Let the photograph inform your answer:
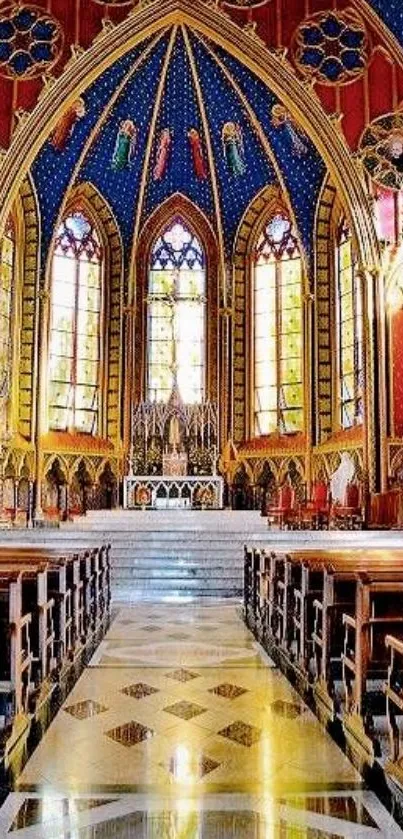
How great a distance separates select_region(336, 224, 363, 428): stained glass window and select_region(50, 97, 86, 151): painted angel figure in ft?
23.6

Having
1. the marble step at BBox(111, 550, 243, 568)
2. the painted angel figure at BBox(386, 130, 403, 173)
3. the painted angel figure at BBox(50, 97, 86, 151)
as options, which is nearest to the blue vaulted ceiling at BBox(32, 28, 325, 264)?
the painted angel figure at BBox(50, 97, 86, 151)

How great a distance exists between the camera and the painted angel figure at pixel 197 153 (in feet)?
65.6

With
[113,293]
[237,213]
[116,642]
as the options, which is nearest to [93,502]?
[113,293]

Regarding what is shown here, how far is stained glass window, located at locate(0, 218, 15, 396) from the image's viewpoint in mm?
18547

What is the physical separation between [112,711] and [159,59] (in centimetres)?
1735

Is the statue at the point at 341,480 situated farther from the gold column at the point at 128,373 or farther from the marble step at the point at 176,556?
the gold column at the point at 128,373

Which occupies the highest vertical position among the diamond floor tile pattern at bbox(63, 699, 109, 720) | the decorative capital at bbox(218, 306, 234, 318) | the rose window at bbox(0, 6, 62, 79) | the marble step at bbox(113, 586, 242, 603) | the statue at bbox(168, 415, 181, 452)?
the rose window at bbox(0, 6, 62, 79)

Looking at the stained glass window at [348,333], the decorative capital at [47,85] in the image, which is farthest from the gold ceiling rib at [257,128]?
the decorative capital at [47,85]

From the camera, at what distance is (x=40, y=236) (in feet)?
63.8

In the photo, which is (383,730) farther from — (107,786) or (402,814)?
(107,786)

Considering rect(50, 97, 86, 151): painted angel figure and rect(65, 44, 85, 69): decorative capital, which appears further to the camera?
rect(50, 97, 86, 151): painted angel figure

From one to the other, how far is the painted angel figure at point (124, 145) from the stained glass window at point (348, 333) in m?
6.02

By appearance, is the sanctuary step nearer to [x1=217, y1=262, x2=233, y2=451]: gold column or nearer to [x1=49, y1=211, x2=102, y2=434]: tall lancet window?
[x1=217, y1=262, x2=233, y2=451]: gold column

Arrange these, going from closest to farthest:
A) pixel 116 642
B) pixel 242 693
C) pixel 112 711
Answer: pixel 112 711 < pixel 242 693 < pixel 116 642
